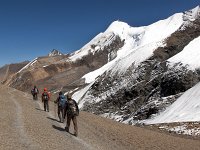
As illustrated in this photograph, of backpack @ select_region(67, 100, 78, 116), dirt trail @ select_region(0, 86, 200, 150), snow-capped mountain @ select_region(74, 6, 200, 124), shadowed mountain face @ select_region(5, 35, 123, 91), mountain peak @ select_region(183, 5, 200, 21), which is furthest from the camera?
shadowed mountain face @ select_region(5, 35, 123, 91)

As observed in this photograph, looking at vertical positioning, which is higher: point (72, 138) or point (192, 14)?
point (192, 14)

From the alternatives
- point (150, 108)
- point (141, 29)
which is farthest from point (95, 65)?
point (150, 108)

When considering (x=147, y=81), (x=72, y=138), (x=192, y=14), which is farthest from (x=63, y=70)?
(x=72, y=138)

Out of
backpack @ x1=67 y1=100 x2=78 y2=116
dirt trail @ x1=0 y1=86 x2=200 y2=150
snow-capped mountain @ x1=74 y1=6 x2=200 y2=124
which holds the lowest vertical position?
dirt trail @ x1=0 y1=86 x2=200 y2=150

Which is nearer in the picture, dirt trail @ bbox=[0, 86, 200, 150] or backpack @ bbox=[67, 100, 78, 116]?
dirt trail @ bbox=[0, 86, 200, 150]

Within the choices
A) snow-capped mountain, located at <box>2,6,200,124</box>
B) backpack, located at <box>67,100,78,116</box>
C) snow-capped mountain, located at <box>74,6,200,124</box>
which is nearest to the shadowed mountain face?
snow-capped mountain, located at <box>2,6,200,124</box>

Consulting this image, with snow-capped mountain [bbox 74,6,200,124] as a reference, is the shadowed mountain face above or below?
above

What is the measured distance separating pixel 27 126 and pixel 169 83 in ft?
173

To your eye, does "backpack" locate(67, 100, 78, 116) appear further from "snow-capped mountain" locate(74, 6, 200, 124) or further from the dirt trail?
"snow-capped mountain" locate(74, 6, 200, 124)

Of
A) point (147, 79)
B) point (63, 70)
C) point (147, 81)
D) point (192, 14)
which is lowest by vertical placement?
point (147, 81)

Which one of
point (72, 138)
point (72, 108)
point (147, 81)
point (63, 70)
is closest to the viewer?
point (72, 138)

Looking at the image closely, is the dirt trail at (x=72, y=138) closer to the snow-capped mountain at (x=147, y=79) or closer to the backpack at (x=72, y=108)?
the backpack at (x=72, y=108)

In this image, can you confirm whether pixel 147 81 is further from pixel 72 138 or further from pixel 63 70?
pixel 63 70

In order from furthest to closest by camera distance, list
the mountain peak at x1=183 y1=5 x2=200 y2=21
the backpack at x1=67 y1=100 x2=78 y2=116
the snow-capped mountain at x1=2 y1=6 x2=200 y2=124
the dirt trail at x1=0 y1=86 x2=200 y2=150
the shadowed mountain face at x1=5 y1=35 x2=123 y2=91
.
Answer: the shadowed mountain face at x1=5 y1=35 x2=123 y2=91, the mountain peak at x1=183 y1=5 x2=200 y2=21, the snow-capped mountain at x1=2 y1=6 x2=200 y2=124, the backpack at x1=67 y1=100 x2=78 y2=116, the dirt trail at x1=0 y1=86 x2=200 y2=150
